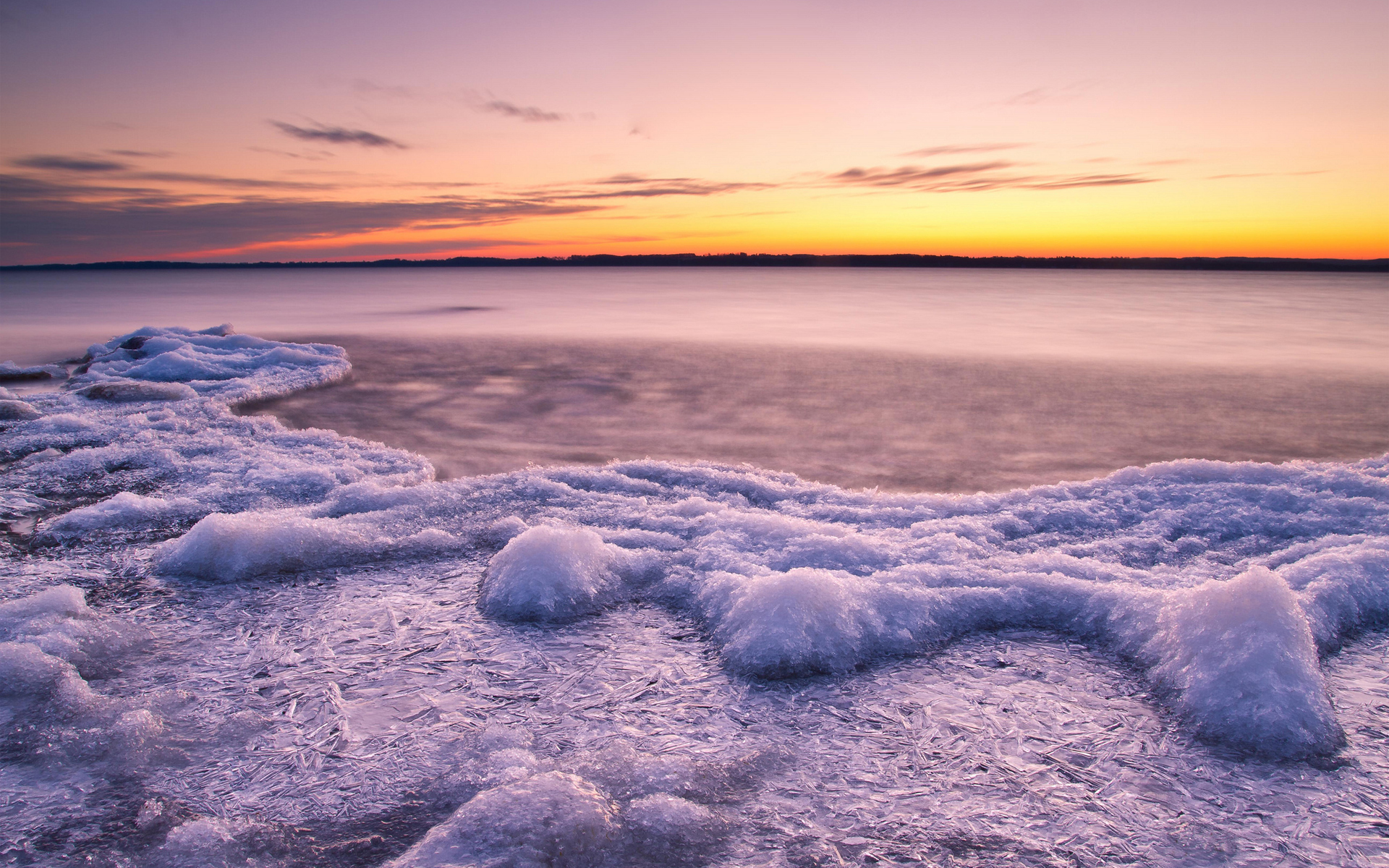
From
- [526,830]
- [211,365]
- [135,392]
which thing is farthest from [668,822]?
[211,365]

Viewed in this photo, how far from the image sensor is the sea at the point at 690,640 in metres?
2.15

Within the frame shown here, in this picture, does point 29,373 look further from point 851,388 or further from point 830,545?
point 830,545

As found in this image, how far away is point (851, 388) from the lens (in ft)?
30.5

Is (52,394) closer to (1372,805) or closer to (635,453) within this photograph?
(635,453)

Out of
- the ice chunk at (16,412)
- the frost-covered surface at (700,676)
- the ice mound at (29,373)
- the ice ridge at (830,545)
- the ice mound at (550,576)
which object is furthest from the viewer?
the ice mound at (29,373)

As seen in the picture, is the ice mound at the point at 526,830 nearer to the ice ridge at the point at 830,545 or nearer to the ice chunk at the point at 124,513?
the ice ridge at the point at 830,545

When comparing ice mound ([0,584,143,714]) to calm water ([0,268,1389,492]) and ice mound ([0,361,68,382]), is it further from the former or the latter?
ice mound ([0,361,68,382])

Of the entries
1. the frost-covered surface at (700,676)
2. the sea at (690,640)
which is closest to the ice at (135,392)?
the sea at (690,640)

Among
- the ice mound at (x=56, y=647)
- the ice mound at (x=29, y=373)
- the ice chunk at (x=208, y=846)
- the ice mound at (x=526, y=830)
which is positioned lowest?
the ice chunk at (x=208, y=846)

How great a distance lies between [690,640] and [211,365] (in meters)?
9.30

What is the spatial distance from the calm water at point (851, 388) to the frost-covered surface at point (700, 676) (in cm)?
144

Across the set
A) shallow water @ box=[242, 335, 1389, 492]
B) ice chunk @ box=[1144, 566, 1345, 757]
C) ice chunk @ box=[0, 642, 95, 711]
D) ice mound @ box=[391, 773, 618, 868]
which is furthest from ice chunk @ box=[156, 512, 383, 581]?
ice chunk @ box=[1144, 566, 1345, 757]

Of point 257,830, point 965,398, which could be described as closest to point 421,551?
point 257,830

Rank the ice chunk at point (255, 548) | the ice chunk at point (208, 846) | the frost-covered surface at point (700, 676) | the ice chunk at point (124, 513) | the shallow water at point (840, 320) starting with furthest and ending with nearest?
the shallow water at point (840, 320), the ice chunk at point (124, 513), the ice chunk at point (255, 548), the frost-covered surface at point (700, 676), the ice chunk at point (208, 846)
